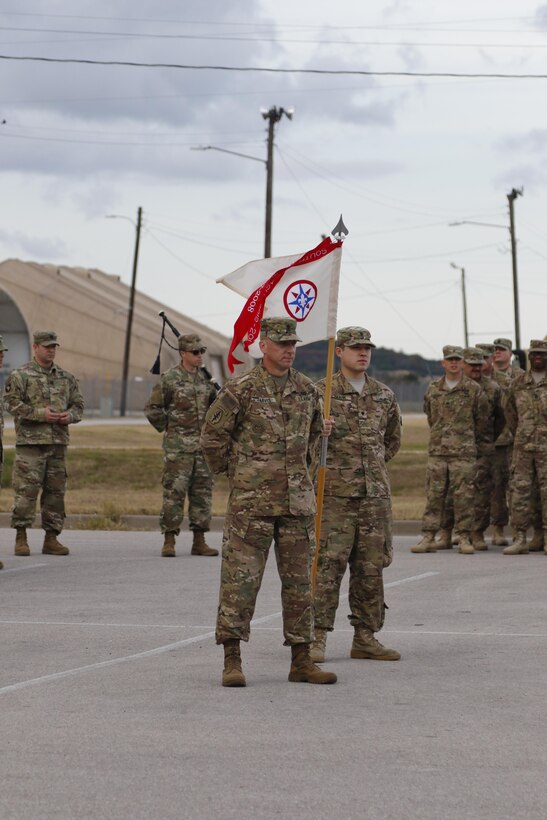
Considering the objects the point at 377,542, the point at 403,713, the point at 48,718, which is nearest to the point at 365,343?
the point at 377,542

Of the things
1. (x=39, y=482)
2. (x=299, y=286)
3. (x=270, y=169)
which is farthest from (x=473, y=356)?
(x=270, y=169)

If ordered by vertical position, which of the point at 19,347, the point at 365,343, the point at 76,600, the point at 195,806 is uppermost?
the point at 19,347

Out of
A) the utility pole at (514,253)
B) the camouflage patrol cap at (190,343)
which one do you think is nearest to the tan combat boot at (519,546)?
the camouflage patrol cap at (190,343)

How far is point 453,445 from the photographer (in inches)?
658

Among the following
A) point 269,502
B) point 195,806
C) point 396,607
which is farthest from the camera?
point 396,607

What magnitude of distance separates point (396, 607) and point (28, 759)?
5.88 m

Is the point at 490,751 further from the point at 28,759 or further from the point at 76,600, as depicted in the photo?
the point at 76,600

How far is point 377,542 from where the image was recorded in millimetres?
9508

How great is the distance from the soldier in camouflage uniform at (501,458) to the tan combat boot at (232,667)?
9303 millimetres

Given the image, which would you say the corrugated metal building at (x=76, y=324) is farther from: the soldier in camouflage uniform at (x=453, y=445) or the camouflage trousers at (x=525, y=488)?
the camouflage trousers at (x=525, y=488)

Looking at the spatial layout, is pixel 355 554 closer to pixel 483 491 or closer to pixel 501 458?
pixel 483 491

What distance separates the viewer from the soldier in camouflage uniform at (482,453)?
56.1 feet

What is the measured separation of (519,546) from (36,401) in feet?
17.6

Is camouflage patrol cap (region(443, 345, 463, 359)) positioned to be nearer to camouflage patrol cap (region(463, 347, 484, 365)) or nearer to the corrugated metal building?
camouflage patrol cap (region(463, 347, 484, 365))
